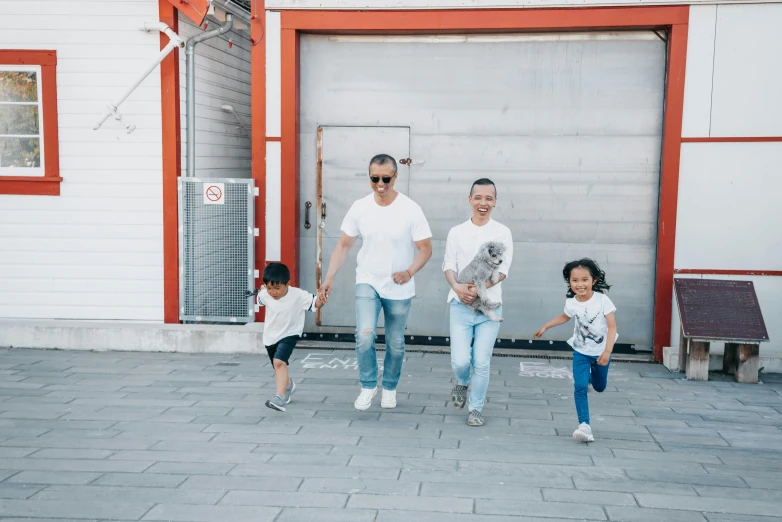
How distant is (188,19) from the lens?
29.7 feet

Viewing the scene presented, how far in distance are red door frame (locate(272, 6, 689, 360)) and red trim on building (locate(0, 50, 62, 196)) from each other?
211cm

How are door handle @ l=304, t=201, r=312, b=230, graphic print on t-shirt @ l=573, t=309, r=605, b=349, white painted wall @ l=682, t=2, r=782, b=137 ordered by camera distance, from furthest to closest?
door handle @ l=304, t=201, r=312, b=230, white painted wall @ l=682, t=2, r=782, b=137, graphic print on t-shirt @ l=573, t=309, r=605, b=349

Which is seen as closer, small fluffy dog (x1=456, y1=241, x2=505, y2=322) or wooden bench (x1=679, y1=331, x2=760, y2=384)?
small fluffy dog (x1=456, y1=241, x2=505, y2=322)

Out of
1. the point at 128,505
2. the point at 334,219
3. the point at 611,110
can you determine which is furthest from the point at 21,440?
the point at 611,110

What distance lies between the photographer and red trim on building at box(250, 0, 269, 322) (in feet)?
28.0

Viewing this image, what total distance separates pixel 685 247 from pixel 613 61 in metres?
1.99

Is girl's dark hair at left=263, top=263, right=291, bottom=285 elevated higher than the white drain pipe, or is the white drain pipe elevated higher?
the white drain pipe

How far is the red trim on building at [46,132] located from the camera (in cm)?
870

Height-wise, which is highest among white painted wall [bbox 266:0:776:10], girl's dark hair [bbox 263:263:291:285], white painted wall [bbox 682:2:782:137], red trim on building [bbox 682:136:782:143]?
white painted wall [bbox 266:0:776:10]

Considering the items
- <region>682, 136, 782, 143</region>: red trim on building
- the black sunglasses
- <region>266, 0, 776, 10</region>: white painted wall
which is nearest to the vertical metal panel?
<region>266, 0, 776, 10</region>: white painted wall

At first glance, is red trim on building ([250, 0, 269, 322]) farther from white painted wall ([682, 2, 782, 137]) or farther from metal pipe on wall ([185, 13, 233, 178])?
white painted wall ([682, 2, 782, 137])

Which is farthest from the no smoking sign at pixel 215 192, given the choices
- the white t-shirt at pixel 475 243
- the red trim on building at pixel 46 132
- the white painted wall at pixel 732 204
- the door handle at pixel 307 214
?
the white painted wall at pixel 732 204

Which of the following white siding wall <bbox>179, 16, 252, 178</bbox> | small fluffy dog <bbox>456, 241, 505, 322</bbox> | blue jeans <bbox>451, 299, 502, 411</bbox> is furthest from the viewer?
white siding wall <bbox>179, 16, 252, 178</bbox>

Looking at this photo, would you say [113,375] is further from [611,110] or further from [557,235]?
[611,110]
